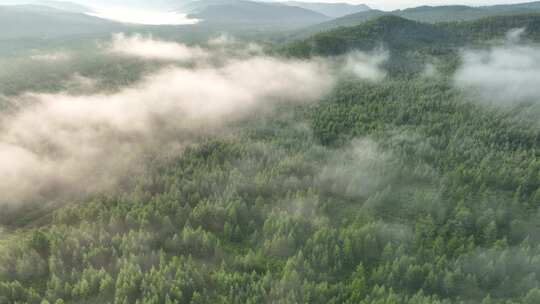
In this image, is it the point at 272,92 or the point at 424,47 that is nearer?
the point at 272,92

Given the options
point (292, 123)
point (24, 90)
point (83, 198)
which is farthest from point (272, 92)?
point (24, 90)

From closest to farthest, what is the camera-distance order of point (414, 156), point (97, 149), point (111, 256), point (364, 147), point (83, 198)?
point (111, 256)
point (83, 198)
point (414, 156)
point (364, 147)
point (97, 149)

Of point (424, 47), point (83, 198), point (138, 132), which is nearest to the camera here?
point (83, 198)

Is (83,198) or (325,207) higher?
(325,207)

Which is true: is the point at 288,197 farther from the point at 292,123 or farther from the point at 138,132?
the point at 138,132

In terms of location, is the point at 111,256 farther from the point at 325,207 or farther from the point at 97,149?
the point at 97,149

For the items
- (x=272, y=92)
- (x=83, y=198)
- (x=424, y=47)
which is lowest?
(x=83, y=198)
